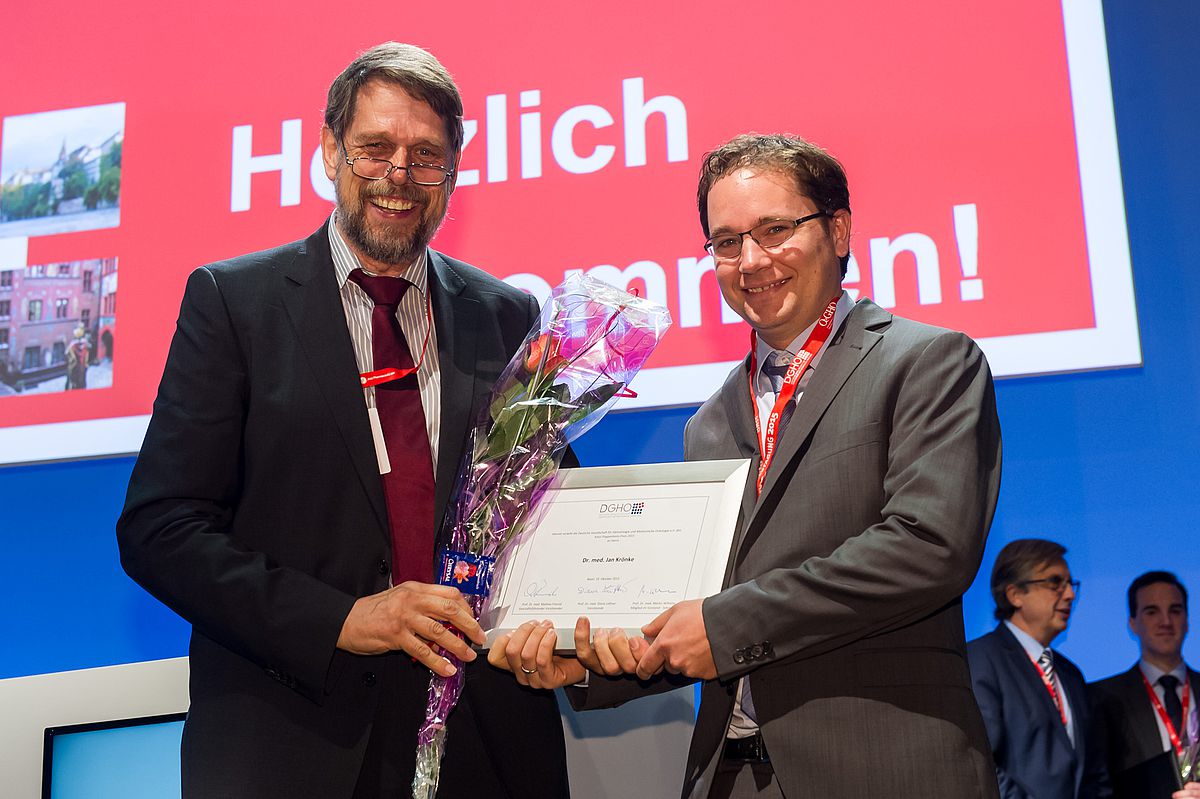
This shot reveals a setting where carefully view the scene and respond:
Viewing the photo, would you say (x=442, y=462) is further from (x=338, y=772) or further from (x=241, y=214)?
(x=241, y=214)

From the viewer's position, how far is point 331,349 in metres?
2.16

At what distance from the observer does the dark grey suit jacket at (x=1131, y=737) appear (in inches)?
166

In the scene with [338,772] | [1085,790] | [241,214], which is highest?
[241,214]

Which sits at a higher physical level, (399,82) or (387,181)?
(399,82)

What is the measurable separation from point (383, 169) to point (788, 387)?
913 millimetres

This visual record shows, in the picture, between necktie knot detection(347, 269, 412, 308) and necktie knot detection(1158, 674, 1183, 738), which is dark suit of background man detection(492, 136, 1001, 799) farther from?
necktie knot detection(1158, 674, 1183, 738)

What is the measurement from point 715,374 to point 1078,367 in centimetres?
113

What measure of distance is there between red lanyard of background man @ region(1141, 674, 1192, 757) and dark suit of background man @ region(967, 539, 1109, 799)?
23 cm

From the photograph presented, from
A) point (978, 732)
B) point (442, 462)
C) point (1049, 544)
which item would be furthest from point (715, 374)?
point (978, 732)

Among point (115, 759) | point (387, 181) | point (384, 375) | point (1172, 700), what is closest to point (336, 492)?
point (384, 375)

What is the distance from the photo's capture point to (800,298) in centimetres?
226

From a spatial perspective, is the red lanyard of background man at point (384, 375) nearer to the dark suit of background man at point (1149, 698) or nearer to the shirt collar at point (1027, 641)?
the dark suit of background man at point (1149, 698)

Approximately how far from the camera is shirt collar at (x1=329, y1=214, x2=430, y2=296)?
2320 millimetres

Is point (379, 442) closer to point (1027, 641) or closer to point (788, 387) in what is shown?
point (788, 387)
